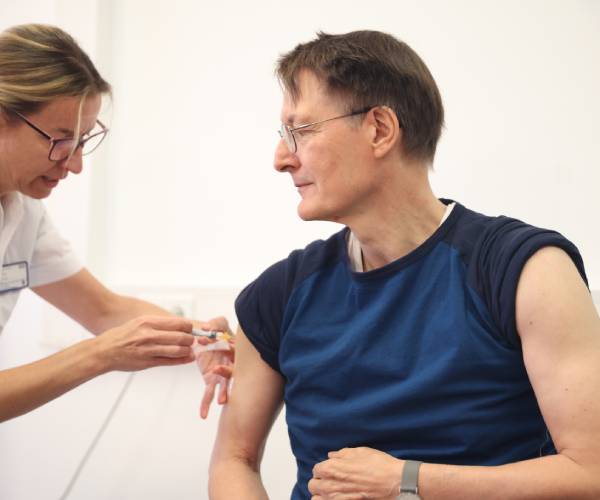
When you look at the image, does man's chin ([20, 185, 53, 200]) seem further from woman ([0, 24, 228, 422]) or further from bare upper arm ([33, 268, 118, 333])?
bare upper arm ([33, 268, 118, 333])

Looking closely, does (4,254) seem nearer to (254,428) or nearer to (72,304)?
(72,304)

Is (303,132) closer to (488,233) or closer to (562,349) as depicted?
(488,233)

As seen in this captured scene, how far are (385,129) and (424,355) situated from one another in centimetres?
43

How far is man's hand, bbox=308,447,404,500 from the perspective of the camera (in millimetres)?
1095

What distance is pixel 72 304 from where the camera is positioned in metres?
1.91

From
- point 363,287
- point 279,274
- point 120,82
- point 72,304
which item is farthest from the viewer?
point 120,82

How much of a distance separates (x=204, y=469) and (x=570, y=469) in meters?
1.23

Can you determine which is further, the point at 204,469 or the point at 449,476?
Result: the point at 204,469

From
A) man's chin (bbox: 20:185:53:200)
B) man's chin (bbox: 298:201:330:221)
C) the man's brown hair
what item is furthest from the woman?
the man's brown hair

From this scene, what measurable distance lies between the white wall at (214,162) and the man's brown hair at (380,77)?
0.60 metres

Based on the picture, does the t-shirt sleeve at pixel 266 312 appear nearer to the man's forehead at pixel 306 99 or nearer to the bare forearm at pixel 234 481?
the bare forearm at pixel 234 481

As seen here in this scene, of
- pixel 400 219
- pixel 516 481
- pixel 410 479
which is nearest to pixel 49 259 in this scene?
pixel 400 219

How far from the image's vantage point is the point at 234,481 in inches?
55.2

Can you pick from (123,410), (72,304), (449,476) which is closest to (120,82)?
(72,304)
